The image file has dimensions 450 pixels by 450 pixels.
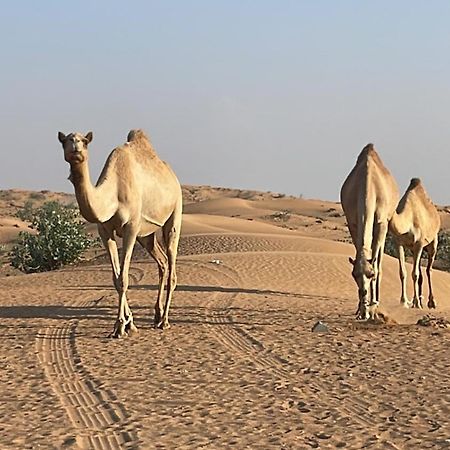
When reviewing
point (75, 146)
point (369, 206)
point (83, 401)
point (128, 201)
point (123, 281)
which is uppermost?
point (75, 146)

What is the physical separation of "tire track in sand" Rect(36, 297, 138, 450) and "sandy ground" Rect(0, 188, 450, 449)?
2 cm

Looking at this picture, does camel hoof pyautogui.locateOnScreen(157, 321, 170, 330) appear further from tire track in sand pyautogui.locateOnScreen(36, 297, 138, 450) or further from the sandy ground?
tire track in sand pyautogui.locateOnScreen(36, 297, 138, 450)

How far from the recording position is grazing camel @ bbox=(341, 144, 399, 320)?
12.5m

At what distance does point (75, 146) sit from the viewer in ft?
31.6

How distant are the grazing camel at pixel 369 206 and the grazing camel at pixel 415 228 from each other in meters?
2.10

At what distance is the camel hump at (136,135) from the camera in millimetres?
12772

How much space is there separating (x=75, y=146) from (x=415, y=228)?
10247mm

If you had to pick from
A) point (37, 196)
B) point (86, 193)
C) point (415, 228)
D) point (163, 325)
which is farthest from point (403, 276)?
point (37, 196)

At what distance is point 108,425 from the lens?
671 cm

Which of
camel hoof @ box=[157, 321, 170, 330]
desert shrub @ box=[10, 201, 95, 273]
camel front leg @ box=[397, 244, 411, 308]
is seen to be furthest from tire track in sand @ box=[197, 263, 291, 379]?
desert shrub @ box=[10, 201, 95, 273]

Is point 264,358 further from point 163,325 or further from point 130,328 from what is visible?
point 163,325

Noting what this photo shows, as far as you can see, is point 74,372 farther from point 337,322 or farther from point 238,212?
point 238,212

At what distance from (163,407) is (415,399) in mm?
2266

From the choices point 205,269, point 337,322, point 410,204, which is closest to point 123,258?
point 337,322
